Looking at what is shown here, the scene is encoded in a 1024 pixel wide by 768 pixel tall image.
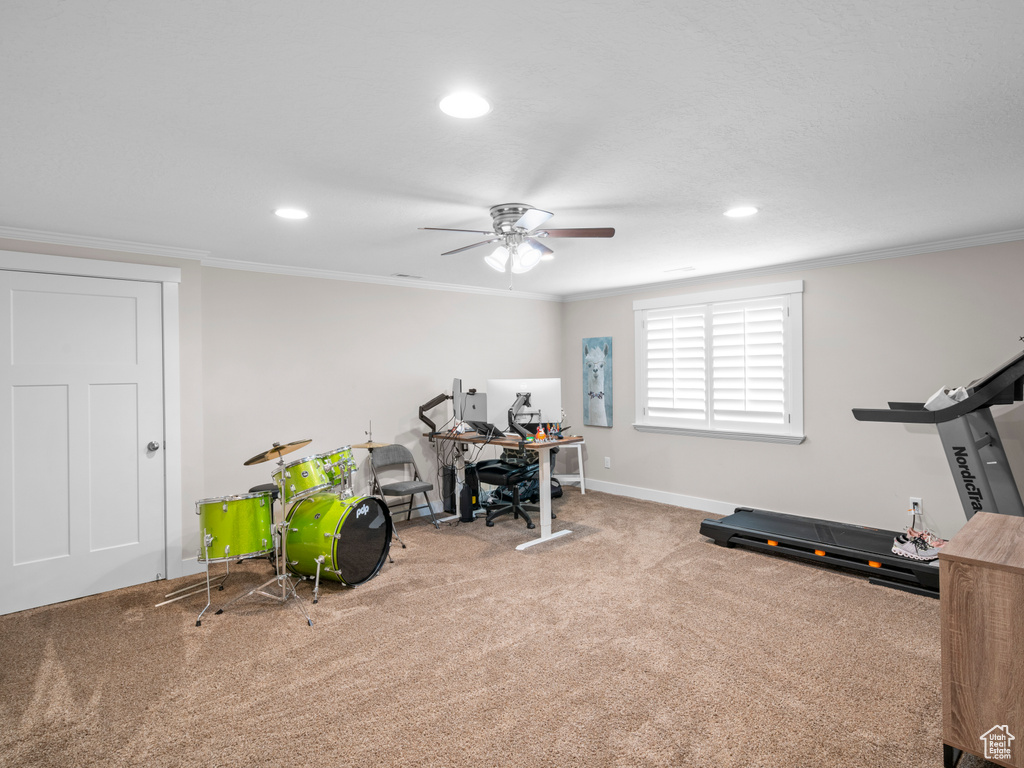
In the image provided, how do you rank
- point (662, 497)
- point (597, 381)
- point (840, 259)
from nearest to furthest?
point (840, 259) → point (662, 497) → point (597, 381)

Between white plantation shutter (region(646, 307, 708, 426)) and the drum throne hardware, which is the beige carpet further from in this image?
white plantation shutter (region(646, 307, 708, 426))

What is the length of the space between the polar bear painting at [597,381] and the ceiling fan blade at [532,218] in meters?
3.46

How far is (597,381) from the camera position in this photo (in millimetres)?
6332

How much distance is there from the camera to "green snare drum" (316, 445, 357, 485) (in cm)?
362

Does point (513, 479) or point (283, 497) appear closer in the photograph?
point (283, 497)

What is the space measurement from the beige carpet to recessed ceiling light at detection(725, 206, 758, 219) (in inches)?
92.8

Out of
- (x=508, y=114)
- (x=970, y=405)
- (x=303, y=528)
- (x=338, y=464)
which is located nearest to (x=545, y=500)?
(x=338, y=464)

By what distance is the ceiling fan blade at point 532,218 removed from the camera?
8.99 feet

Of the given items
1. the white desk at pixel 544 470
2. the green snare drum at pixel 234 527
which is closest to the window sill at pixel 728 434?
the white desk at pixel 544 470

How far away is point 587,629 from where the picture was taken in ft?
9.81

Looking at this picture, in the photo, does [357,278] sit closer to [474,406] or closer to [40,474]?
[474,406]

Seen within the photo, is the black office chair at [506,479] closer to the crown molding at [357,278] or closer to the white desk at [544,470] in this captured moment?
the white desk at [544,470]

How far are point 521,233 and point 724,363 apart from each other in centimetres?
304

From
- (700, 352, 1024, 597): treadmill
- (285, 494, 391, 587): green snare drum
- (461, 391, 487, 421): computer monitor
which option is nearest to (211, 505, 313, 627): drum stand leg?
(285, 494, 391, 587): green snare drum
